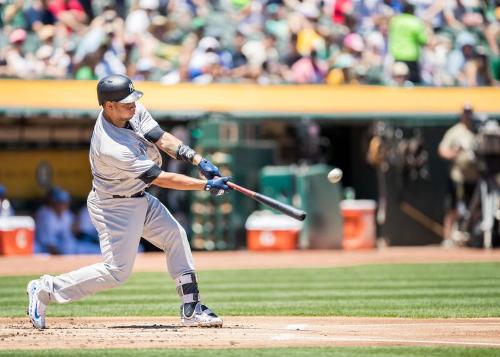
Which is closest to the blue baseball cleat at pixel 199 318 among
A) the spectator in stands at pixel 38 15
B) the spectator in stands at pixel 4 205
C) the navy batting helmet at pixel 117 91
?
the navy batting helmet at pixel 117 91

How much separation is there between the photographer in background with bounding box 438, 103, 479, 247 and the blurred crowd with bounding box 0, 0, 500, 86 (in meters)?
1.63

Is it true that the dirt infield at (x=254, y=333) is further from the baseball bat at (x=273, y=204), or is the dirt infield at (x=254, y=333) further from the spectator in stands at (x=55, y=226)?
the spectator in stands at (x=55, y=226)

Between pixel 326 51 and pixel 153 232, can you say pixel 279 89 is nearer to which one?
pixel 326 51

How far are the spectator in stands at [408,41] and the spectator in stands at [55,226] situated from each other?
608 centimetres

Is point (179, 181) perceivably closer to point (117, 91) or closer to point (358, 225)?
point (117, 91)

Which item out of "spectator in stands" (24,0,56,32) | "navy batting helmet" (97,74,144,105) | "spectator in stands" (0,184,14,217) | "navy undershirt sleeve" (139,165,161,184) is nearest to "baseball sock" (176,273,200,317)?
"navy undershirt sleeve" (139,165,161,184)

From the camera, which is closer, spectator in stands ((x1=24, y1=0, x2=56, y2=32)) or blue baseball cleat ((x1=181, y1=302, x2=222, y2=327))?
blue baseball cleat ((x1=181, y1=302, x2=222, y2=327))

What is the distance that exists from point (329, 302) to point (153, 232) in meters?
2.52

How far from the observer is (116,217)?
25.9 ft

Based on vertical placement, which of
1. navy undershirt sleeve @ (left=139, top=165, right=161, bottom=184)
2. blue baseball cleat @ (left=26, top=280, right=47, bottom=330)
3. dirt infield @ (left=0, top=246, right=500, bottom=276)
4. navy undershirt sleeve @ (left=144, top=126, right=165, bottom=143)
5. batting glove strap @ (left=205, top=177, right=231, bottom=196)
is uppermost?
navy undershirt sleeve @ (left=144, top=126, right=165, bottom=143)

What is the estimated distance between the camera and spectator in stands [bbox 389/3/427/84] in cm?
1873

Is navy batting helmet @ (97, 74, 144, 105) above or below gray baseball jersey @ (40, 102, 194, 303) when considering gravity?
above

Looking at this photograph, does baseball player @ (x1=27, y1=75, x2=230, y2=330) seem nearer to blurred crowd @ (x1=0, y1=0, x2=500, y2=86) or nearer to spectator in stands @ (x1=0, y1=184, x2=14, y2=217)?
spectator in stands @ (x1=0, y1=184, x2=14, y2=217)

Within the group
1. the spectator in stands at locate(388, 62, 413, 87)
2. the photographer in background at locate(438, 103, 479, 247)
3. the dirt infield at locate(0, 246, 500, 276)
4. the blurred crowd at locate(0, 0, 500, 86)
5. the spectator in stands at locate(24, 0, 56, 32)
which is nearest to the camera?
the dirt infield at locate(0, 246, 500, 276)
